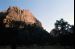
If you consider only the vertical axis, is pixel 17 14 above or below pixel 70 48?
above

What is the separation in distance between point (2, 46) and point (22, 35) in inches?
352

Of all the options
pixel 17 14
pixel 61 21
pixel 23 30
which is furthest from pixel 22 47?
pixel 17 14

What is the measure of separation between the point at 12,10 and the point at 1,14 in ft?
24.3

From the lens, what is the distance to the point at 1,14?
43.2 meters

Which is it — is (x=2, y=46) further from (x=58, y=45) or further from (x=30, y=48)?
(x=58, y=45)

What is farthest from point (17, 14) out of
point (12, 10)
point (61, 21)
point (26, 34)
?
point (26, 34)

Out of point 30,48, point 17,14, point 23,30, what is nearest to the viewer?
point 30,48

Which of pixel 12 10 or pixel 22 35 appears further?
pixel 12 10

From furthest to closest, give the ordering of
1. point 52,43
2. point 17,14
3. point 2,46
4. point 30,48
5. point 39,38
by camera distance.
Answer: point 17,14 → point 39,38 → point 52,43 → point 30,48 → point 2,46

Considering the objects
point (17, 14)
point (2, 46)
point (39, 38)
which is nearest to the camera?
point (2, 46)

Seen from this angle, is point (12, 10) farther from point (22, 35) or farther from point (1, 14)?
point (22, 35)

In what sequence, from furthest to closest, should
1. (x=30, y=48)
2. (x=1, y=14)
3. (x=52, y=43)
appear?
(x=1, y=14)
(x=52, y=43)
(x=30, y=48)

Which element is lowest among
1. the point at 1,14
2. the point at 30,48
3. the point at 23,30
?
the point at 30,48

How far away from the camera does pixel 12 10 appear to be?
165 ft
